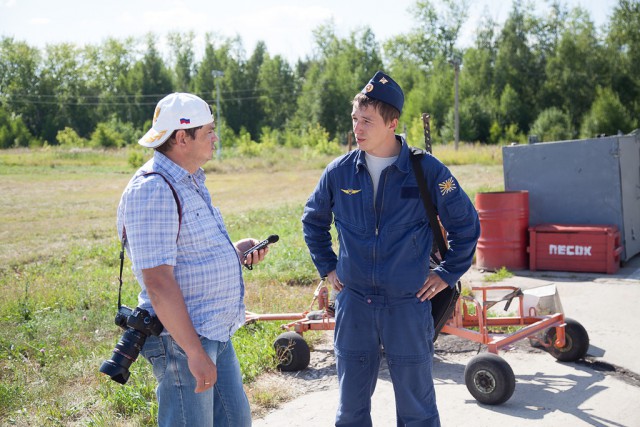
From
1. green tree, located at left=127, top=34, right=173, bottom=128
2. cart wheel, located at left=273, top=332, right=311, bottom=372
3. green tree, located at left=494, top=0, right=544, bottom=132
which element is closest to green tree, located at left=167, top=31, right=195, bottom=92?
green tree, located at left=127, top=34, right=173, bottom=128

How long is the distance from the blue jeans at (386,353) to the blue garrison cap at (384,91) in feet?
3.22

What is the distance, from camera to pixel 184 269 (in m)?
2.61

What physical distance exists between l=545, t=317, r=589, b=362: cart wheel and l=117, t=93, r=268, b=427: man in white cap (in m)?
3.36

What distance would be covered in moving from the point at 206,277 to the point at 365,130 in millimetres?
1147

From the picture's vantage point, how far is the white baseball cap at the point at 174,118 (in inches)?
104

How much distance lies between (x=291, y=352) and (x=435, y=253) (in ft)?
6.35

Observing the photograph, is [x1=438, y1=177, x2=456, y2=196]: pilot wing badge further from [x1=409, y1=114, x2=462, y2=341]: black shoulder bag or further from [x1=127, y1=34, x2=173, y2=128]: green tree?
[x1=127, y1=34, x2=173, y2=128]: green tree

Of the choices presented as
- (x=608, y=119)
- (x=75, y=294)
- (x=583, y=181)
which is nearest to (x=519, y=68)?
(x=608, y=119)

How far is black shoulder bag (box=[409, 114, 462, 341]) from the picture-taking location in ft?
10.6

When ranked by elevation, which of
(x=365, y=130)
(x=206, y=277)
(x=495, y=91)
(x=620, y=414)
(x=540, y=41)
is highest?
(x=540, y=41)

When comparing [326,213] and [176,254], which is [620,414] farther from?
[176,254]

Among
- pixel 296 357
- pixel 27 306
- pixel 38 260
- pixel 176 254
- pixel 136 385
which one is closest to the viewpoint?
pixel 176 254

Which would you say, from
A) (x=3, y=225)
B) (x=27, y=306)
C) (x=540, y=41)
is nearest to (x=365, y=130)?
(x=27, y=306)

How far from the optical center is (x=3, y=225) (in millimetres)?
15336
